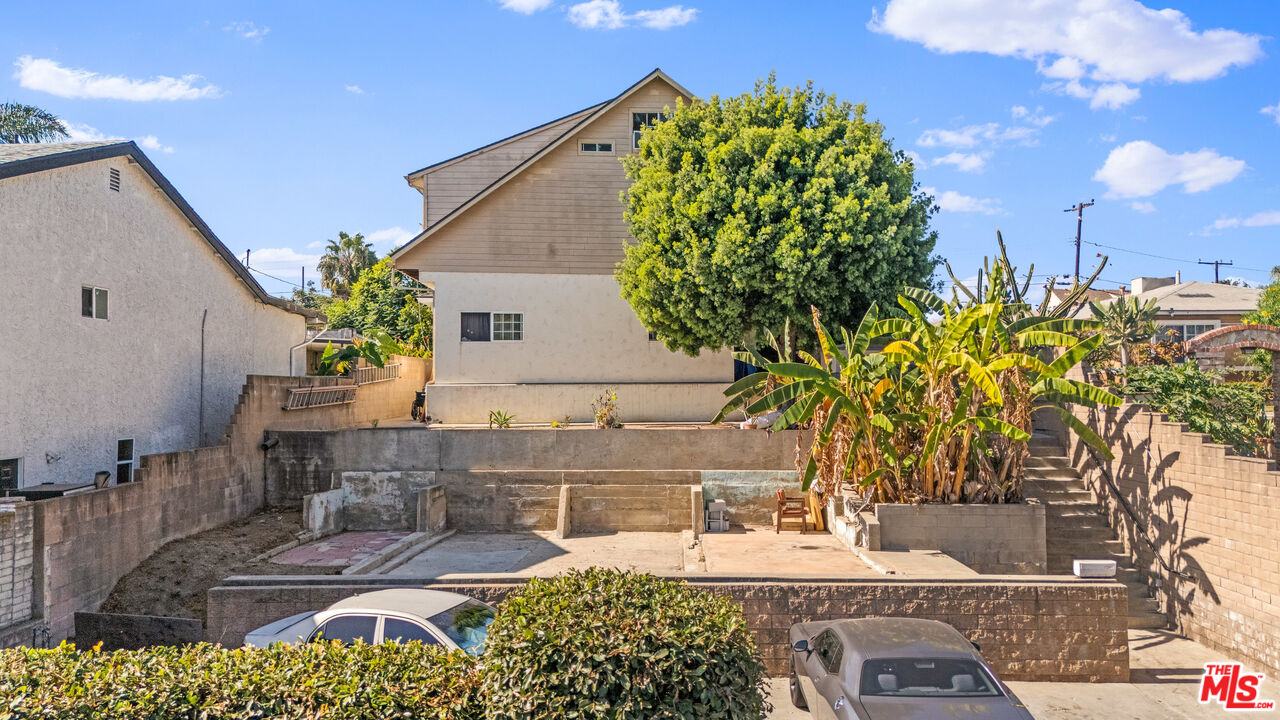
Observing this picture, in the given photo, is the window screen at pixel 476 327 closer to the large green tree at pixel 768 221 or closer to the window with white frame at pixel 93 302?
the large green tree at pixel 768 221

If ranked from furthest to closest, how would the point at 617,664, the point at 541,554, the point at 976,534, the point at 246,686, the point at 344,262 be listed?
the point at 344,262, the point at 541,554, the point at 976,534, the point at 246,686, the point at 617,664

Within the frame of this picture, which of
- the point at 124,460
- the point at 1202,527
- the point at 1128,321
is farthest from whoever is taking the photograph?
the point at 1128,321

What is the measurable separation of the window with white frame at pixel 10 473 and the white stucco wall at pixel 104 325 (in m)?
0.11

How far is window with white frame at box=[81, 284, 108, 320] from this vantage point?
14745 millimetres

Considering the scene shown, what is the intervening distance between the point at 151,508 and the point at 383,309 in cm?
2747

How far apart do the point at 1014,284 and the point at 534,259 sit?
1300 cm

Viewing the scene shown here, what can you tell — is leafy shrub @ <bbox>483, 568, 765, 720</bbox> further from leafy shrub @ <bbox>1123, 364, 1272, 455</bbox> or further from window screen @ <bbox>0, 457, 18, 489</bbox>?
leafy shrub @ <bbox>1123, 364, 1272, 455</bbox>

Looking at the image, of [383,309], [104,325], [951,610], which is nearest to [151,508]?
[104,325]

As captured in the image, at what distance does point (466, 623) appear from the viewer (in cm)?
809

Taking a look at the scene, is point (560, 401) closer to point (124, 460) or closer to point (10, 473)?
point (124, 460)

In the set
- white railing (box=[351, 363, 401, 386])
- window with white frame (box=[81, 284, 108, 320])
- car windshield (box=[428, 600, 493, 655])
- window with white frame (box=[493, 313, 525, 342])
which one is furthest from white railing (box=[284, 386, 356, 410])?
car windshield (box=[428, 600, 493, 655])

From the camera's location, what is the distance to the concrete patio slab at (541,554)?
559 inches

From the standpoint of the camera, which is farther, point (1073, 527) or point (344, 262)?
point (344, 262)

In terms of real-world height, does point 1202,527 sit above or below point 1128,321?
below
